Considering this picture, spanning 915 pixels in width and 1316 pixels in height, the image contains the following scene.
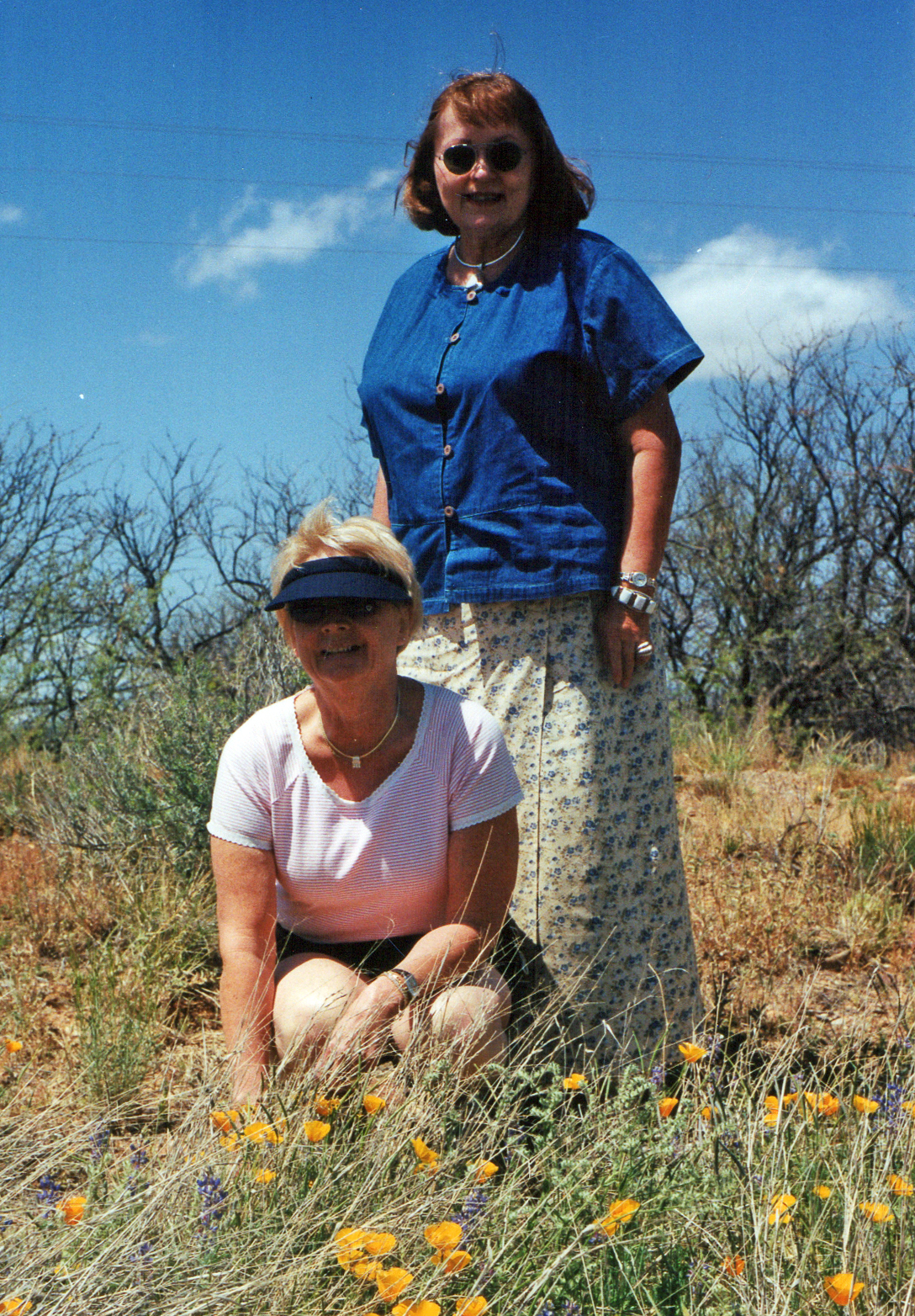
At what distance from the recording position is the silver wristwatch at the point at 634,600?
2496 mm

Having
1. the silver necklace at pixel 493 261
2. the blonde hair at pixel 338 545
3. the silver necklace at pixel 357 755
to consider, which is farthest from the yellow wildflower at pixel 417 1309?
the silver necklace at pixel 493 261

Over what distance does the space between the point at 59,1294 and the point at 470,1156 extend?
662 millimetres

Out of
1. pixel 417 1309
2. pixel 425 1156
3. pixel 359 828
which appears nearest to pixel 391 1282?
pixel 417 1309

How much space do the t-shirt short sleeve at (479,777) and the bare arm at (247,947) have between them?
385 mm

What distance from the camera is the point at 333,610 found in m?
2.28

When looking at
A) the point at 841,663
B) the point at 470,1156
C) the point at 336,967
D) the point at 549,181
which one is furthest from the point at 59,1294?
the point at 841,663

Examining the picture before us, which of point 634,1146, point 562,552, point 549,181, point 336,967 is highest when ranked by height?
point 549,181

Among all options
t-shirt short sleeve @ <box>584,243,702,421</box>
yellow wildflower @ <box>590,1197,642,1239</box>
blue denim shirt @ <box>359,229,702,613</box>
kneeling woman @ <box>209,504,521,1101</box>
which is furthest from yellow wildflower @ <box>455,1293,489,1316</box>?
t-shirt short sleeve @ <box>584,243,702,421</box>

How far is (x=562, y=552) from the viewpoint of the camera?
8.20ft

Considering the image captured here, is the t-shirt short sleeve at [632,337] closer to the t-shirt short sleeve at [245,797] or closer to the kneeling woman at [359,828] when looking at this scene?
the kneeling woman at [359,828]

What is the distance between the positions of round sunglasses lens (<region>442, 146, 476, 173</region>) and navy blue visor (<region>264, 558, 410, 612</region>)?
92 cm

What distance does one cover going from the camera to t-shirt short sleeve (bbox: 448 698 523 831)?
2332 mm

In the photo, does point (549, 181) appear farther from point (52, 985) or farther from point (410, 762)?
point (52, 985)

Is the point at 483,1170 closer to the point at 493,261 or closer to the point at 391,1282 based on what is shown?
the point at 391,1282
